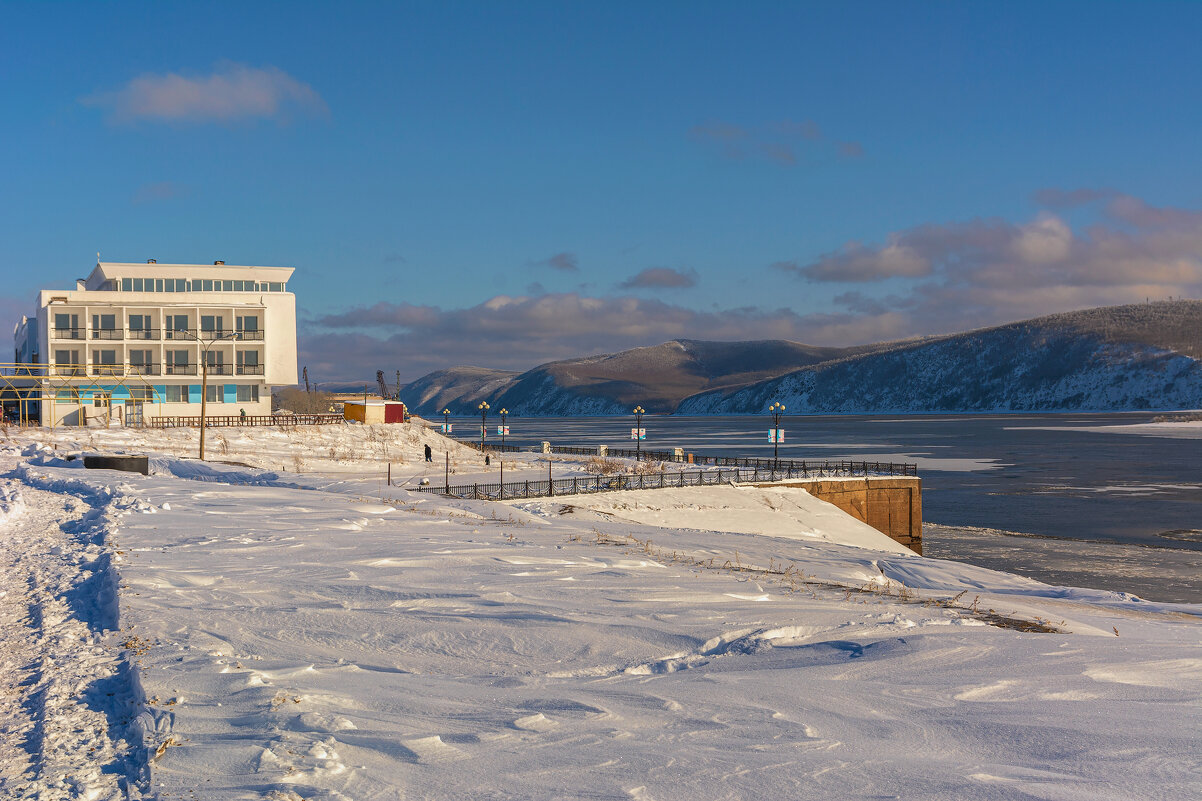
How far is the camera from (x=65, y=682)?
7.54 meters

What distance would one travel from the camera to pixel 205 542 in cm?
1551

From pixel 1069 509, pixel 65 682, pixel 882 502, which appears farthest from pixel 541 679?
pixel 1069 509

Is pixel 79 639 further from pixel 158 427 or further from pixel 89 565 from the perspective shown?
pixel 158 427

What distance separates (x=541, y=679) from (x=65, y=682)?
422 cm

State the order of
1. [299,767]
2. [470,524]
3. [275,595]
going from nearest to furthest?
[299,767], [275,595], [470,524]

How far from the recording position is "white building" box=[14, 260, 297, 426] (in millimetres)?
66875

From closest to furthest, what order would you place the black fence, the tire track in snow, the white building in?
the tire track in snow → the black fence → the white building

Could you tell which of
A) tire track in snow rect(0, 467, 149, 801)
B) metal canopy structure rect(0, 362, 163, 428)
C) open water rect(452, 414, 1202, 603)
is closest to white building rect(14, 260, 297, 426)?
metal canopy structure rect(0, 362, 163, 428)

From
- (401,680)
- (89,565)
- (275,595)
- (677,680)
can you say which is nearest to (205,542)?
(89,565)

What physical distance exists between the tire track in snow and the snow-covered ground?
37 millimetres

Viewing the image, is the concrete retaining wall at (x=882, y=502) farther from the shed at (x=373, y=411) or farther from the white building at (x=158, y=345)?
the white building at (x=158, y=345)

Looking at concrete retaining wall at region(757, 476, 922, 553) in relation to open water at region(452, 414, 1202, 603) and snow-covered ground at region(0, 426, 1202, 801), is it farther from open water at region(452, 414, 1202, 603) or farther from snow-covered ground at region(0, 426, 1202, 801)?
snow-covered ground at region(0, 426, 1202, 801)

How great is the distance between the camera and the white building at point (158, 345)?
2633 inches

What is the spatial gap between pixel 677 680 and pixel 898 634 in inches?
123
